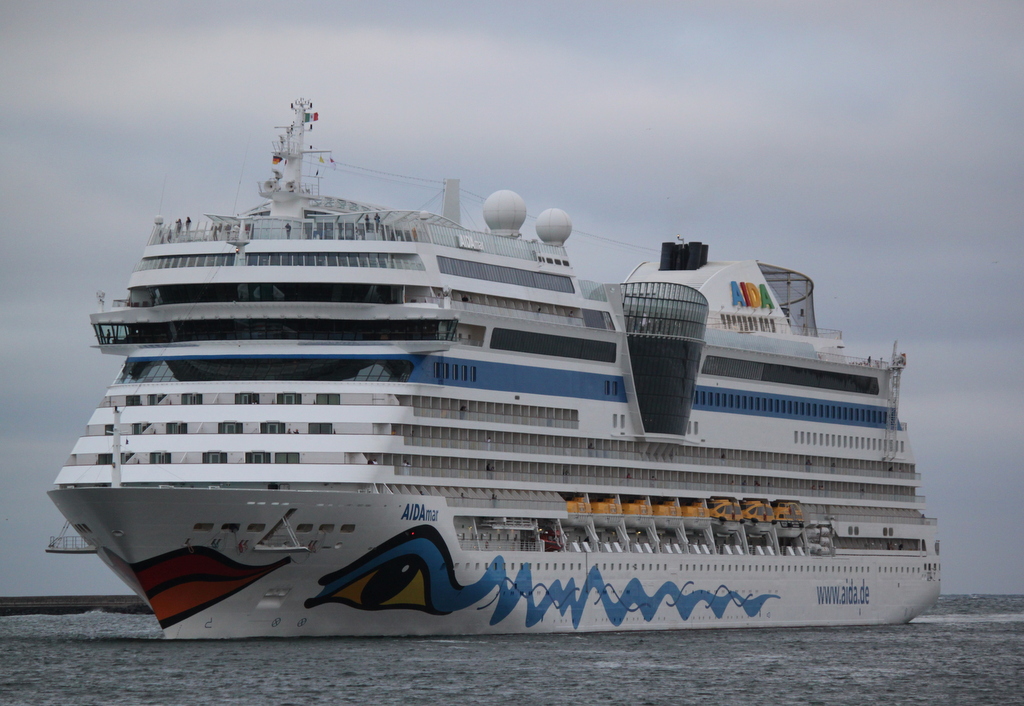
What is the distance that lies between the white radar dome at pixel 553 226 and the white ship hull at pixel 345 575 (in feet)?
37.6

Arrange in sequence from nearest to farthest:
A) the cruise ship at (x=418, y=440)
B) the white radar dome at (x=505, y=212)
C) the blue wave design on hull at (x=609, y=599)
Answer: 1. the cruise ship at (x=418, y=440)
2. the blue wave design on hull at (x=609, y=599)
3. the white radar dome at (x=505, y=212)

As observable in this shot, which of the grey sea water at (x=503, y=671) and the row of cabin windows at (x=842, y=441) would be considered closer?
the grey sea water at (x=503, y=671)

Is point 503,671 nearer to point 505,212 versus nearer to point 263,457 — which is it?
point 263,457

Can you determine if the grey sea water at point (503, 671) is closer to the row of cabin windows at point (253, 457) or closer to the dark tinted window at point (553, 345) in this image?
the row of cabin windows at point (253, 457)

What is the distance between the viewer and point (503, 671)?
43.1 meters

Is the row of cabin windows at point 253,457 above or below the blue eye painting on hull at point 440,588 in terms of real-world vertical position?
above

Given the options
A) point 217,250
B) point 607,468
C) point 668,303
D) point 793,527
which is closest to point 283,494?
point 217,250

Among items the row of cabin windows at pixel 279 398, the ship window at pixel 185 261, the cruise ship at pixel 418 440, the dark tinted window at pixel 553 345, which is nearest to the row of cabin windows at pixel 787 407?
the cruise ship at pixel 418 440

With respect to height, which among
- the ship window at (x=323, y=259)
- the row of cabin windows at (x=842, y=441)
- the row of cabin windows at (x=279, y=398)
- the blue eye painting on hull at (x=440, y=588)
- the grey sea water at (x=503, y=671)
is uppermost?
the ship window at (x=323, y=259)

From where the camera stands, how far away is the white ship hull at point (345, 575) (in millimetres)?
44188

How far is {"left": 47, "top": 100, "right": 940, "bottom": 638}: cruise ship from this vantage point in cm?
4575

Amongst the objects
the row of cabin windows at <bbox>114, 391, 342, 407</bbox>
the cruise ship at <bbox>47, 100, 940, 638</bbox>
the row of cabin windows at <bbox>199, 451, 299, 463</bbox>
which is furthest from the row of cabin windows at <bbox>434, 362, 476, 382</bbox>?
the row of cabin windows at <bbox>199, 451, 299, 463</bbox>

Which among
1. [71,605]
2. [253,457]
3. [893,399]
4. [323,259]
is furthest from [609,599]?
[71,605]

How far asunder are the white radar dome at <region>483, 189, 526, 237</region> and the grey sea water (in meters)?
14.2
